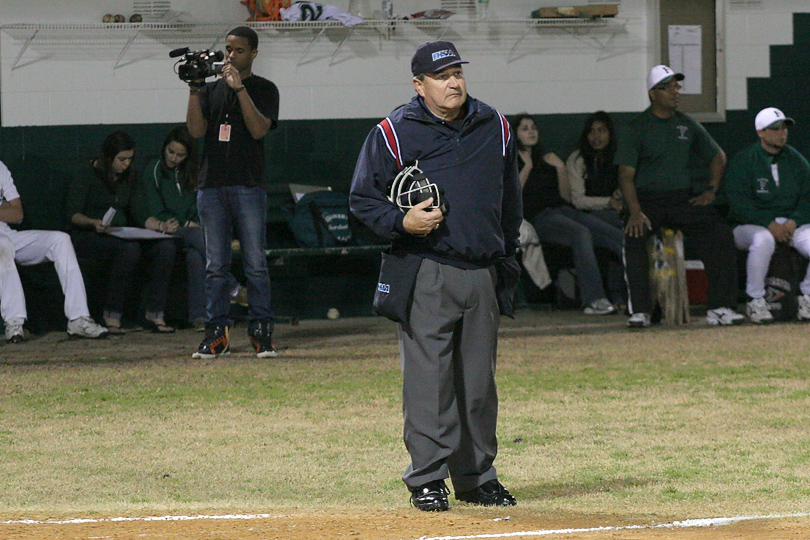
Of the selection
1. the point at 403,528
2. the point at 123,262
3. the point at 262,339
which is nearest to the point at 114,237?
the point at 123,262

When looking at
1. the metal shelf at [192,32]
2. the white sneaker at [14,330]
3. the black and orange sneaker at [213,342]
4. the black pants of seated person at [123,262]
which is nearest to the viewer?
the black and orange sneaker at [213,342]

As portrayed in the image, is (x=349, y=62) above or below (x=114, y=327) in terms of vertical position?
above

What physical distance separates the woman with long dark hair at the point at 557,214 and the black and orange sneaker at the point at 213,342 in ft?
11.8

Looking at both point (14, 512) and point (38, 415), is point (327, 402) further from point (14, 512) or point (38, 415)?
point (14, 512)

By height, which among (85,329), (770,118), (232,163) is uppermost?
(770,118)

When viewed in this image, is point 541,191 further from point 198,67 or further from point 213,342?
point 198,67

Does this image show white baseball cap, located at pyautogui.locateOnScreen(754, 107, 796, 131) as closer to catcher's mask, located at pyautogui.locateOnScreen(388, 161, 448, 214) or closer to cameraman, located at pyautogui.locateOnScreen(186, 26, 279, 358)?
cameraman, located at pyautogui.locateOnScreen(186, 26, 279, 358)

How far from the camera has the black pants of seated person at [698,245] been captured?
33.2ft

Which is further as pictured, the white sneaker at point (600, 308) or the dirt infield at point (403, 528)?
the white sneaker at point (600, 308)

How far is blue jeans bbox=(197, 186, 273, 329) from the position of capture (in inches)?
326

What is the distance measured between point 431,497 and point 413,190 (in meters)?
1.06

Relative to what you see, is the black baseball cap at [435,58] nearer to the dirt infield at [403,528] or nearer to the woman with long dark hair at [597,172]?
the dirt infield at [403,528]

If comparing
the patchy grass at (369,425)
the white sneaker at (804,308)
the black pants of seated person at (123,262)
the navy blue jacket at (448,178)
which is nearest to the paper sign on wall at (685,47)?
the white sneaker at (804,308)

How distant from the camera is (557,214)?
11.4 metres
